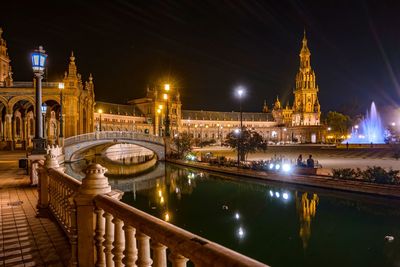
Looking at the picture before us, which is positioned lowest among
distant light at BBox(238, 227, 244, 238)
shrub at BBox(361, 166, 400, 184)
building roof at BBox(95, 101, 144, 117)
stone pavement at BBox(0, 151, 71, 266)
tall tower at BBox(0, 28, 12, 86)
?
distant light at BBox(238, 227, 244, 238)

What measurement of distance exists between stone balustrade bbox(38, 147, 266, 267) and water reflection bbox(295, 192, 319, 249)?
10871 mm

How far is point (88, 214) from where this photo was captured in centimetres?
468

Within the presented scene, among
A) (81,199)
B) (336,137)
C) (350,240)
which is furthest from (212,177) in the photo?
(336,137)

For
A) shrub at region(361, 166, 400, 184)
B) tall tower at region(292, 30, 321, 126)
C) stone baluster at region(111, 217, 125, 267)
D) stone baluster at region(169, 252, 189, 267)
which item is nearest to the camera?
stone baluster at region(169, 252, 189, 267)

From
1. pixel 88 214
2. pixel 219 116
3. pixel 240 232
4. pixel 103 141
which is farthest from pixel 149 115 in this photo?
pixel 88 214

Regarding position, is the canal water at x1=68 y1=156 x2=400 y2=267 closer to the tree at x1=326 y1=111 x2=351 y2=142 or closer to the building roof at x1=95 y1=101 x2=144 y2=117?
the building roof at x1=95 y1=101 x2=144 y2=117

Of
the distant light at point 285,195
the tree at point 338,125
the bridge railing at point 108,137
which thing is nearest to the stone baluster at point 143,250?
the distant light at point 285,195

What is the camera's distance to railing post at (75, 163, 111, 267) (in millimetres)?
4680

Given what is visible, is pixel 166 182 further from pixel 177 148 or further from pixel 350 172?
pixel 177 148

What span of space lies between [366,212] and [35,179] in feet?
51.3

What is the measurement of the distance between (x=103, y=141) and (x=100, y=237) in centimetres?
4068

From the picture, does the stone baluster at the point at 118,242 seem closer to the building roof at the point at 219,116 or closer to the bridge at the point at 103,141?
the bridge at the point at 103,141

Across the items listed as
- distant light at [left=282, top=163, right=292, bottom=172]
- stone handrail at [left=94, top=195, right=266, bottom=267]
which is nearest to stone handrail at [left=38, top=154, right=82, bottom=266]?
stone handrail at [left=94, top=195, right=266, bottom=267]

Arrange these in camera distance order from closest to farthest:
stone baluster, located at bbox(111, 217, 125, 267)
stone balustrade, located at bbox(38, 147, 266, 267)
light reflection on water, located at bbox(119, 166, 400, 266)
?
stone balustrade, located at bbox(38, 147, 266, 267) → stone baluster, located at bbox(111, 217, 125, 267) → light reflection on water, located at bbox(119, 166, 400, 266)
